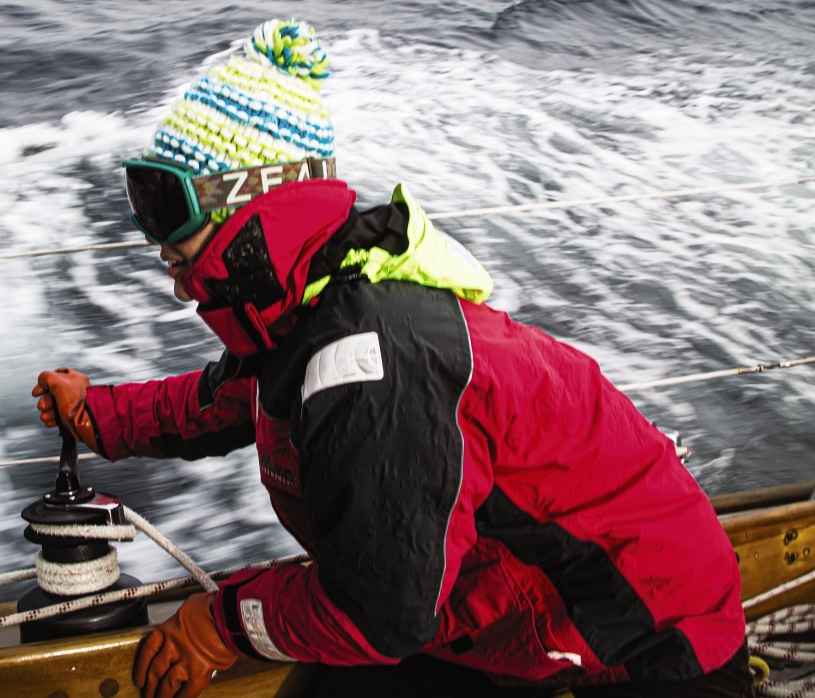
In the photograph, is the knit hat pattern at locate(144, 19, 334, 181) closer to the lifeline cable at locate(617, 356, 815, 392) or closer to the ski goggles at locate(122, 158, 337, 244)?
the ski goggles at locate(122, 158, 337, 244)

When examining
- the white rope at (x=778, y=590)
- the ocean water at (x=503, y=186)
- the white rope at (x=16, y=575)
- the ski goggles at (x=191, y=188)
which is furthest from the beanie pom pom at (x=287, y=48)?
the white rope at (x=778, y=590)

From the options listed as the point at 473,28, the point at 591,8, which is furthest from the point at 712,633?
the point at 591,8

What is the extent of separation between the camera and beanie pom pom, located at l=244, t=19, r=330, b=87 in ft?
3.20

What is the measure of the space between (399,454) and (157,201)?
0.41 metres

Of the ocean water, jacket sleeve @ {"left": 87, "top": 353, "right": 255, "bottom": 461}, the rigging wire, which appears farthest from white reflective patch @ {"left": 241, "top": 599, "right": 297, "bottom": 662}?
the rigging wire

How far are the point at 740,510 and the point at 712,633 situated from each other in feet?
3.91

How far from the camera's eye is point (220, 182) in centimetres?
95

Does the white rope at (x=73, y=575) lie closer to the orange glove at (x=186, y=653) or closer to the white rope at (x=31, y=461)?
the orange glove at (x=186, y=653)

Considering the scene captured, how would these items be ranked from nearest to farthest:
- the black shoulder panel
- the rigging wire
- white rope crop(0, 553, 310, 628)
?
the black shoulder panel, white rope crop(0, 553, 310, 628), the rigging wire

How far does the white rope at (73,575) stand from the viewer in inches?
46.6

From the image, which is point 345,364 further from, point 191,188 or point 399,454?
point 191,188

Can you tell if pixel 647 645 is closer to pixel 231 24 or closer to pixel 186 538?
pixel 186 538

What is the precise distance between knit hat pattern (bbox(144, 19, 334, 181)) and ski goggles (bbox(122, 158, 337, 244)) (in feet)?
0.05

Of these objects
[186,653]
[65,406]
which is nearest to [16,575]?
[65,406]
